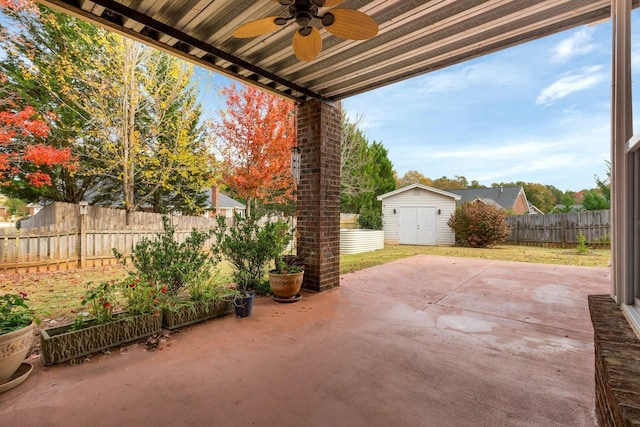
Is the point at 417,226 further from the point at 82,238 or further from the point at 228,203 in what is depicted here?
the point at 82,238

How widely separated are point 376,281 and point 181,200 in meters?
10.2

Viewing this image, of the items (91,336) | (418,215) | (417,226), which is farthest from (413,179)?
(91,336)

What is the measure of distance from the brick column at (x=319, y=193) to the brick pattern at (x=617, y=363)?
10.6ft

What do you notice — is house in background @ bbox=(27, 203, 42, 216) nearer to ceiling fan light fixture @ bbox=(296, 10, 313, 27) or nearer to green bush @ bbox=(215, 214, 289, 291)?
green bush @ bbox=(215, 214, 289, 291)

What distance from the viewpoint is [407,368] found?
7.40 feet

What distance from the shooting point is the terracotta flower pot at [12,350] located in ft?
6.34

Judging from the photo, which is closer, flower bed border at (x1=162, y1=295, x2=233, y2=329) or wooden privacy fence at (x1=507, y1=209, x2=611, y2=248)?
flower bed border at (x1=162, y1=295, x2=233, y2=329)

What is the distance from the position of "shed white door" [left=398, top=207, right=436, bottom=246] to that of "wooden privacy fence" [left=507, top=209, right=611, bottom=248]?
3.59 meters

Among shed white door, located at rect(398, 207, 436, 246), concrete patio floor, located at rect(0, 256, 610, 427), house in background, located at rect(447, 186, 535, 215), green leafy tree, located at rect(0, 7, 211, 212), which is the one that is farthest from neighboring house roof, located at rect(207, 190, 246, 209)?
concrete patio floor, located at rect(0, 256, 610, 427)

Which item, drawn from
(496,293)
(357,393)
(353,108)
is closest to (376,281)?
(496,293)

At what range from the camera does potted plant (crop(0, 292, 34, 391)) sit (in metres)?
1.94

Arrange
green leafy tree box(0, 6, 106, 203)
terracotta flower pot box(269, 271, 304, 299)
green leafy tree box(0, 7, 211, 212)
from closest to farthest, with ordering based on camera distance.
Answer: terracotta flower pot box(269, 271, 304, 299) → green leafy tree box(0, 6, 106, 203) → green leafy tree box(0, 7, 211, 212)

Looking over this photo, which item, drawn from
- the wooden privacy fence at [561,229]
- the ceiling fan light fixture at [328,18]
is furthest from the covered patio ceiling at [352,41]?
the wooden privacy fence at [561,229]

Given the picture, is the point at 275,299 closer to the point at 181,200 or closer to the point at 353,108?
the point at 181,200
